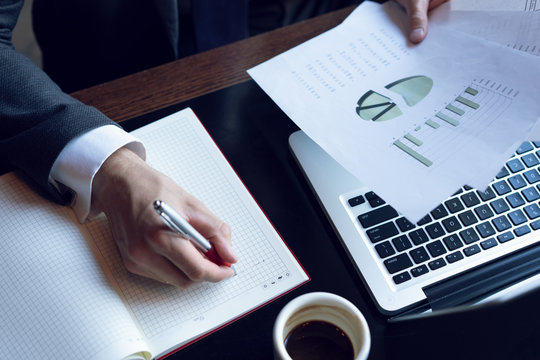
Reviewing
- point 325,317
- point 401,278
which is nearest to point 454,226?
point 401,278

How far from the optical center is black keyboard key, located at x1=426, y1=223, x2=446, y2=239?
0.57m

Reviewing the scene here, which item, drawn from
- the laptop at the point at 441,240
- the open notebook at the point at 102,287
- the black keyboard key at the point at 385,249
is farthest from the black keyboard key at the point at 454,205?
the open notebook at the point at 102,287

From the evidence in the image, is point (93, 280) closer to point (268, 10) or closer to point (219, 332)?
point (219, 332)

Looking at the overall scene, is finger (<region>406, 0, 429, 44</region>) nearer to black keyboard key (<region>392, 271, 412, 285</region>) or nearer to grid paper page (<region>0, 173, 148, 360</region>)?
black keyboard key (<region>392, 271, 412, 285</region>)

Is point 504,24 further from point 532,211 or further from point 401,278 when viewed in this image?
point 401,278

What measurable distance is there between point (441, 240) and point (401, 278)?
77 mm

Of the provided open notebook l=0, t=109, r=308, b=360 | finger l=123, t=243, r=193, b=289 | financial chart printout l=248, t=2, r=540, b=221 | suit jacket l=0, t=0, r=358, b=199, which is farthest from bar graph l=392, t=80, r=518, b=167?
suit jacket l=0, t=0, r=358, b=199

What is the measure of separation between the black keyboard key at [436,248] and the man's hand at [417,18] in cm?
32

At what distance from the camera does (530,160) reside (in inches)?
25.1

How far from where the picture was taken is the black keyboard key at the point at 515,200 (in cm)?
60

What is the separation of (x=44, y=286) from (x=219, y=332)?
0.19 metres

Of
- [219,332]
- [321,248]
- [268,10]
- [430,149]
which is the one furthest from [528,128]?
[268,10]

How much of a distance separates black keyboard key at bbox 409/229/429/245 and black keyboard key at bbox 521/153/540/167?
20cm

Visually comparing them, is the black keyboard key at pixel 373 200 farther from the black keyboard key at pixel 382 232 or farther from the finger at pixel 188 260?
the finger at pixel 188 260
